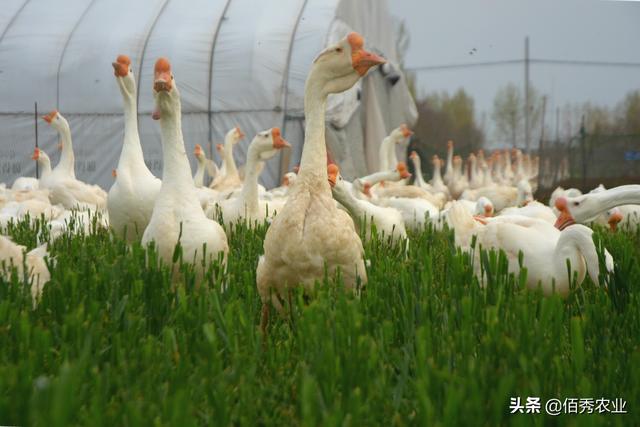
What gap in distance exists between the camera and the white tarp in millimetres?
14242

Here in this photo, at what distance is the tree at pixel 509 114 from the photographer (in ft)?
51.6

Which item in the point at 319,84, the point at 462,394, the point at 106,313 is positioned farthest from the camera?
the point at 319,84

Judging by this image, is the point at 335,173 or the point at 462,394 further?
the point at 335,173

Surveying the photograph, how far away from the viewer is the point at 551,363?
2164 mm

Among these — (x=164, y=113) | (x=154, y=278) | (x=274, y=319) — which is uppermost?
(x=164, y=113)

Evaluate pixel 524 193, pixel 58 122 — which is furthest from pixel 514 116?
pixel 58 122

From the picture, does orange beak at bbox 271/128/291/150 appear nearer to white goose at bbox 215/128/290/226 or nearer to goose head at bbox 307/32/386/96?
white goose at bbox 215/128/290/226

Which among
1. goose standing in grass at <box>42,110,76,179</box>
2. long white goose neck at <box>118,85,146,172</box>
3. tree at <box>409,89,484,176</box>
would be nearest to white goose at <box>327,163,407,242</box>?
long white goose neck at <box>118,85,146,172</box>

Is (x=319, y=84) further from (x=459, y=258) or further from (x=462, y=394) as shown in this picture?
(x=462, y=394)

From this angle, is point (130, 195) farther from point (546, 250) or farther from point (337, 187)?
point (546, 250)

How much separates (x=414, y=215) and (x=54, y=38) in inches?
408

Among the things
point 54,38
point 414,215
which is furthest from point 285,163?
point 414,215

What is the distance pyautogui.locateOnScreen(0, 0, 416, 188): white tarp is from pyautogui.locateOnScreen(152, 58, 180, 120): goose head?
9983mm

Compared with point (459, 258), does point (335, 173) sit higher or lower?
higher
